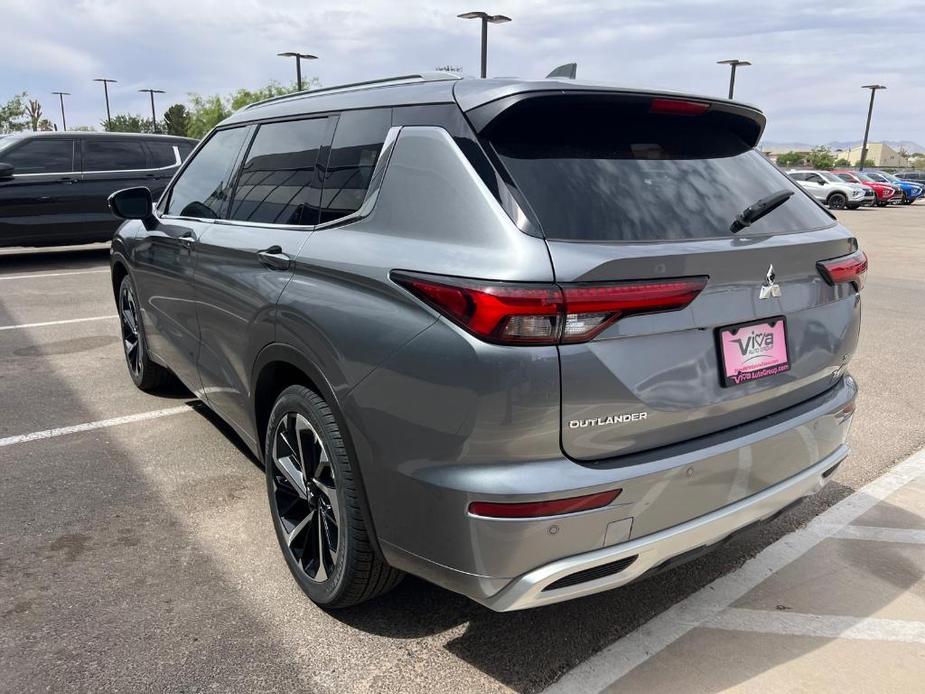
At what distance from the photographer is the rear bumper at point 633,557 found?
78.9 inches

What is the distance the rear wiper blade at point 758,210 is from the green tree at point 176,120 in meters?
75.2

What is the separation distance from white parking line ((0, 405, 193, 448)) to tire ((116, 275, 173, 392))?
0.30 metres

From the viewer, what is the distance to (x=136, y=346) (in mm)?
5176

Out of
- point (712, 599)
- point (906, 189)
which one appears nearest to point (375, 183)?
point (712, 599)

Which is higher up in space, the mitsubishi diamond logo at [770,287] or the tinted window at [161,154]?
the tinted window at [161,154]

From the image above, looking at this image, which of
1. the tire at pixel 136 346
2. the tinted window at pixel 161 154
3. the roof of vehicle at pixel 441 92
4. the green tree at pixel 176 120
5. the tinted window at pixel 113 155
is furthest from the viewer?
the green tree at pixel 176 120

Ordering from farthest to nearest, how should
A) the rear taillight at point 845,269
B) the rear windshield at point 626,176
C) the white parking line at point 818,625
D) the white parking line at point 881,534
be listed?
the white parking line at point 881,534, the white parking line at point 818,625, the rear taillight at point 845,269, the rear windshield at point 626,176

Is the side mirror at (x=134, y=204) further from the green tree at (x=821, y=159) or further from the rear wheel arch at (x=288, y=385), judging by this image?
the green tree at (x=821, y=159)

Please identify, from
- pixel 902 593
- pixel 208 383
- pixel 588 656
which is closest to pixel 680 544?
pixel 588 656

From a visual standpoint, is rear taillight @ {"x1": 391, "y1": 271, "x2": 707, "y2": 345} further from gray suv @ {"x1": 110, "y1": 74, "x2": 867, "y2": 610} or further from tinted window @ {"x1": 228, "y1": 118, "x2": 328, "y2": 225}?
tinted window @ {"x1": 228, "y1": 118, "x2": 328, "y2": 225}

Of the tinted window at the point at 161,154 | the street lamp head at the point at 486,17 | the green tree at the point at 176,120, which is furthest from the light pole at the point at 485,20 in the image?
the green tree at the point at 176,120

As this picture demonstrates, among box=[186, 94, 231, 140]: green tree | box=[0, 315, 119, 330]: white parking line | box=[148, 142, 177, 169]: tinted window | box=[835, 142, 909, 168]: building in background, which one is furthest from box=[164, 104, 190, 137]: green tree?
box=[835, 142, 909, 168]: building in background

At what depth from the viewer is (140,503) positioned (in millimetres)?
3561

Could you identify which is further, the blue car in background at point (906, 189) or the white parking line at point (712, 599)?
the blue car in background at point (906, 189)
